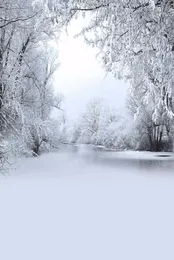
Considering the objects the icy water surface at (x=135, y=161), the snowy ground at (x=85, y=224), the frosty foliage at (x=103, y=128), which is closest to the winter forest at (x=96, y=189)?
the snowy ground at (x=85, y=224)

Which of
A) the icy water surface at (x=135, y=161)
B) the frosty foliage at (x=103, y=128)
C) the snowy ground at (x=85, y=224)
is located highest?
the frosty foliage at (x=103, y=128)

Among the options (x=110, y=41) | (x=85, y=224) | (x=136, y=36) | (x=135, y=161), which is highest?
(x=136, y=36)

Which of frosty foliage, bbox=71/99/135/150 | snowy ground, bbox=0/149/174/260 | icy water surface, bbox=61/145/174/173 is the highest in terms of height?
frosty foliage, bbox=71/99/135/150

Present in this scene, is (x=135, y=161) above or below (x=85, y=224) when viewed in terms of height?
below

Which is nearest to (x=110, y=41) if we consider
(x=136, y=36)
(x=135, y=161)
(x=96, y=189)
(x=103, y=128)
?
(x=136, y=36)

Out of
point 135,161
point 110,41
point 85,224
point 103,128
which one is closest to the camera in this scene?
point 85,224

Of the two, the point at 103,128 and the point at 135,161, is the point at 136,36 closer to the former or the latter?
the point at 135,161

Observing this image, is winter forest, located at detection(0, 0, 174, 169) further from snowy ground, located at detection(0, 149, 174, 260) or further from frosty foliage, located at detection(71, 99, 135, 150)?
frosty foliage, located at detection(71, 99, 135, 150)

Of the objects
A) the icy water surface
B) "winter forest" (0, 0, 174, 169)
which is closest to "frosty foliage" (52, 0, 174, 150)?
"winter forest" (0, 0, 174, 169)

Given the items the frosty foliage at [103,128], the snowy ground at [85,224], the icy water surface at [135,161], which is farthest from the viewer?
the frosty foliage at [103,128]

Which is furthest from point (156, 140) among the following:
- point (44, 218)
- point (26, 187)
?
point (44, 218)

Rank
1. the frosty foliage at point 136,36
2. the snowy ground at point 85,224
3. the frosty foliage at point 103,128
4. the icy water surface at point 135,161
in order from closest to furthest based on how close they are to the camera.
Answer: the snowy ground at point 85,224
the frosty foliage at point 136,36
the icy water surface at point 135,161
the frosty foliage at point 103,128

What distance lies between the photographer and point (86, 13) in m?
5.38

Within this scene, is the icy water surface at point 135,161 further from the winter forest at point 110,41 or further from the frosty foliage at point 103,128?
the frosty foliage at point 103,128
